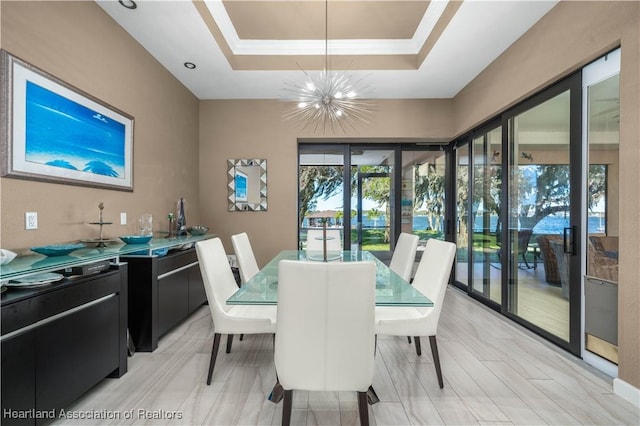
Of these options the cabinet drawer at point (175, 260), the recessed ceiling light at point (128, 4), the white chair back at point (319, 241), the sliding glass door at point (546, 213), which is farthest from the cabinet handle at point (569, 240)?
the recessed ceiling light at point (128, 4)

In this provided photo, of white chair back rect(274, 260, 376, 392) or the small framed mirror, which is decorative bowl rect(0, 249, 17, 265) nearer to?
white chair back rect(274, 260, 376, 392)

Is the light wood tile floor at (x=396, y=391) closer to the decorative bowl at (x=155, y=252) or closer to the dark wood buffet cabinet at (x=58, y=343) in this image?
the dark wood buffet cabinet at (x=58, y=343)

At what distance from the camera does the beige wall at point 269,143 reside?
4.49 m

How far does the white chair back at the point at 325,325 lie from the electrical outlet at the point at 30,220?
1.84m

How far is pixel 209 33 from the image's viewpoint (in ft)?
9.43

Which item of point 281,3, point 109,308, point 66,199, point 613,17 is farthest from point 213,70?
point 613,17

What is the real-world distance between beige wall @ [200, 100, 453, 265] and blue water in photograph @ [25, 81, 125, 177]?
1.82 meters

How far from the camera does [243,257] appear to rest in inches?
107

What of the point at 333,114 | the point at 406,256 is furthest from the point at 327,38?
the point at 406,256

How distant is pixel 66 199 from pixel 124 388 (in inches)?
56.5

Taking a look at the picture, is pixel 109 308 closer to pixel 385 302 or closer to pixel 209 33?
pixel 385 302

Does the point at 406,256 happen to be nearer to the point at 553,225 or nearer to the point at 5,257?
the point at 553,225

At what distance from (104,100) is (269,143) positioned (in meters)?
2.27

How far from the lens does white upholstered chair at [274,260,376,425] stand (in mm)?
1259
